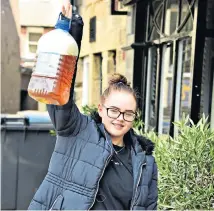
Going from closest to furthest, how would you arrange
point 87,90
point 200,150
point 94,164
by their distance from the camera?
point 94,164
point 200,150
point 87,90

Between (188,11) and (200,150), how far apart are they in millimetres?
3041

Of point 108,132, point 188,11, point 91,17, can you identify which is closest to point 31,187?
point 188,11

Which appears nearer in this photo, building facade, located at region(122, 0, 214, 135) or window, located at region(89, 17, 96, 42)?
building facade, located at region(122, 0, 214, 135)

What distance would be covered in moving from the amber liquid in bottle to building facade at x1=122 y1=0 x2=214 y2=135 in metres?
3.82

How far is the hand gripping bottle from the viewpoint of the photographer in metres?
2.26

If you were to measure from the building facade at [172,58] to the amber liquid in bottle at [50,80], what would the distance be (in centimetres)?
382

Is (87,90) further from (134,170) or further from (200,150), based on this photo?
(134,170)

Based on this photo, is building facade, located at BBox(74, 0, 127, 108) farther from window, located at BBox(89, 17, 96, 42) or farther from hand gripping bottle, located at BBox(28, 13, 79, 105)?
hand gripping bottle, located at BBox(28, 13, 79, 105)

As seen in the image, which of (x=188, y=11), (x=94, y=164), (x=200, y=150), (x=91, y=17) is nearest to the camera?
(x=94, y=164)

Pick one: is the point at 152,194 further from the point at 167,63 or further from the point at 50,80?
the point at 167,63

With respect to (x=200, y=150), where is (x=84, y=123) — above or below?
above

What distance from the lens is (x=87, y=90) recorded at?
13.6m

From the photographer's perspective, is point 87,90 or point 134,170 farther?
point 87,90

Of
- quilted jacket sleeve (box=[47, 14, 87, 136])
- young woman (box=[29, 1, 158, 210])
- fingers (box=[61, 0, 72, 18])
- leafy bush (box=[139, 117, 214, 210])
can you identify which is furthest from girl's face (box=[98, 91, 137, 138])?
leafy bush (box=[139, 117, 214, 210])
